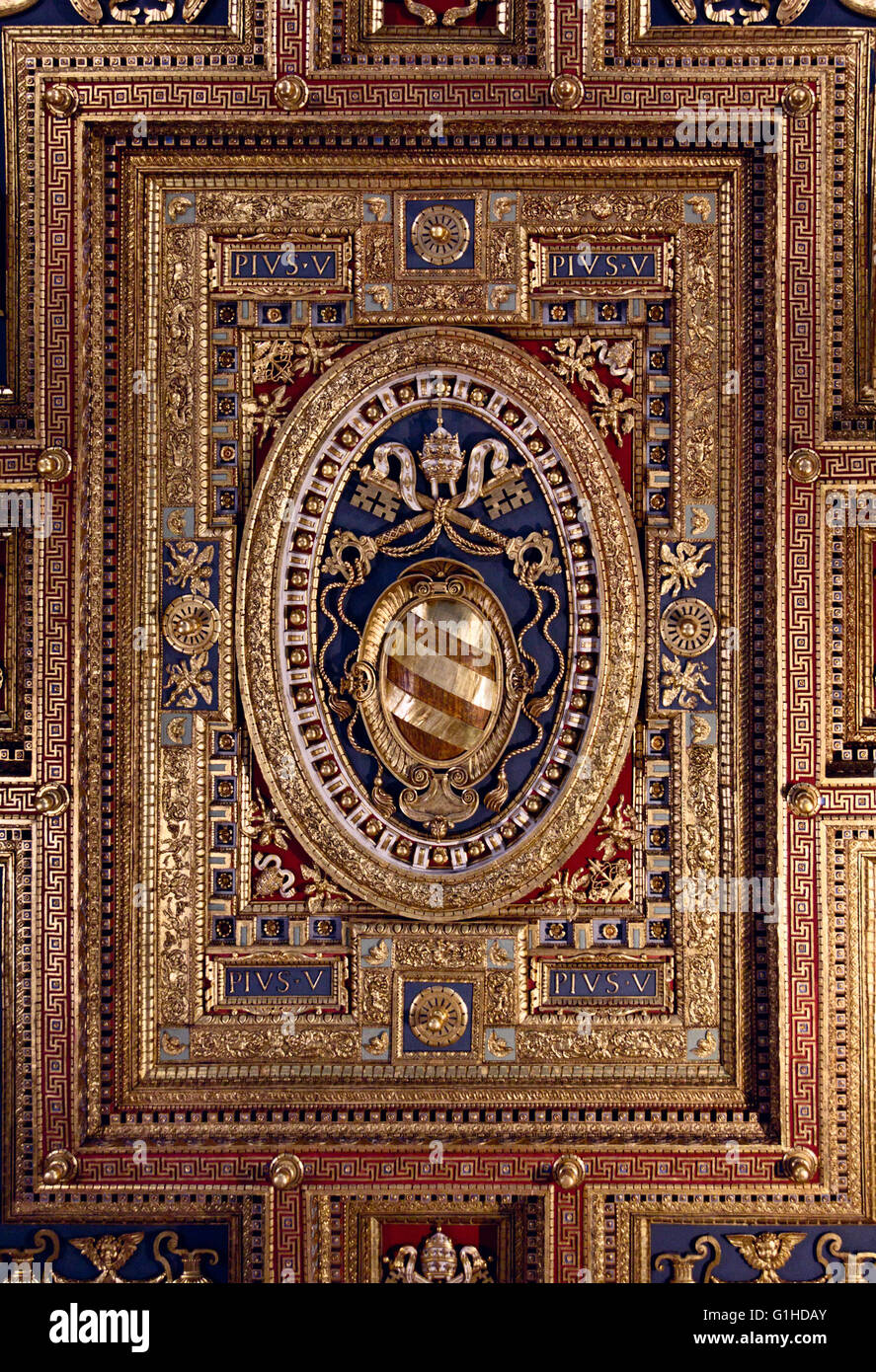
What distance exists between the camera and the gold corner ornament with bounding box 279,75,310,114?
5.27 m

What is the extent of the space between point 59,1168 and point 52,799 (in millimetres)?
2159

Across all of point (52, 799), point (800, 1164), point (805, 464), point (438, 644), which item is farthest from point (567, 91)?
point (800, 1164)

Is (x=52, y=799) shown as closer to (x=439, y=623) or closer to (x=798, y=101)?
(x=439, y=623)

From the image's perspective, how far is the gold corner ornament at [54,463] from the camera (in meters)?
5.39

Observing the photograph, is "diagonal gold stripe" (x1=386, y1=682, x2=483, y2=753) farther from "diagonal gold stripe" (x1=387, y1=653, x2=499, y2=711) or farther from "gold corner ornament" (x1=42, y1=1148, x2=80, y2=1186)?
"gold corner ornament" (x1=42, y1=1148, x2=80, y2=1186)

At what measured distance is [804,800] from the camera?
5441 mm

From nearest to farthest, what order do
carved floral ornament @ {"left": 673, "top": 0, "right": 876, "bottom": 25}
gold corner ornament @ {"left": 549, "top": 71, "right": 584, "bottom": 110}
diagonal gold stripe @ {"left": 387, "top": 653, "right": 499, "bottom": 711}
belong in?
1. gold corner ornament @ {"left": 549, "top": 71, "right": 584, "bottom": 110}
2. carved floral ornament @ {"left": 673, "top": 0, "right": 876, "bottom": 25}
3. diagonal gold stripe @ {"left": 387, "top": 653, "right": 499, "bottom": 711}

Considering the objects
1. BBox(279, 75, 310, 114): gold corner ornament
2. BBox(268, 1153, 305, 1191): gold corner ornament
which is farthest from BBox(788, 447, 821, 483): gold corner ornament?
BBox(268, 1153, 305, 1191): gold corner ornament

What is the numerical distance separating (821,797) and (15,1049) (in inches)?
200

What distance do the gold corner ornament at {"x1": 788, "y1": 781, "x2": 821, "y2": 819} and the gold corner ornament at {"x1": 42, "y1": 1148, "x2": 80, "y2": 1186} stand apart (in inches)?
187

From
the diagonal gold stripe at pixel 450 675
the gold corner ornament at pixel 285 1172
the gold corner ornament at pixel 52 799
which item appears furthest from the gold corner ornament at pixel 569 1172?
the gold corner ornament at pixel 52 799

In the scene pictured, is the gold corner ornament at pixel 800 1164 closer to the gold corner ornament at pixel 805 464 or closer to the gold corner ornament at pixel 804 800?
the gold corner ornament at pixel 804 800

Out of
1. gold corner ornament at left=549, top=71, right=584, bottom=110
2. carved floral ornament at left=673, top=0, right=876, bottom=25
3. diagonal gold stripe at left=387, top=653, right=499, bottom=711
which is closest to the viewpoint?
gold corner ornament at left=549, top=71, right=584, bottom=110

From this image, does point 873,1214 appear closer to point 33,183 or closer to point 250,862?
point 250,862
